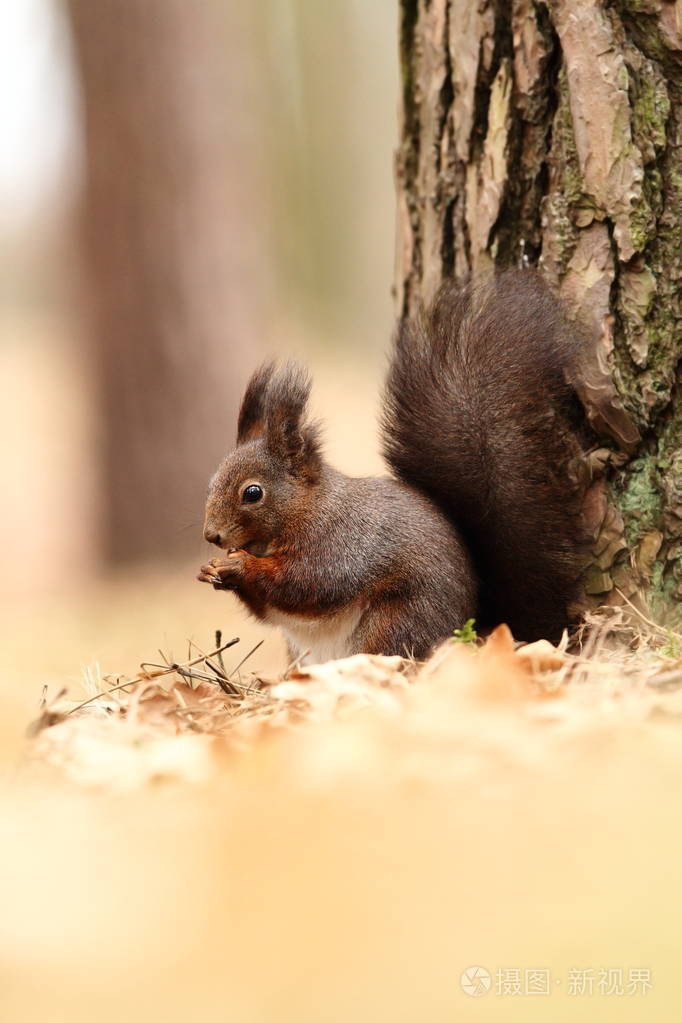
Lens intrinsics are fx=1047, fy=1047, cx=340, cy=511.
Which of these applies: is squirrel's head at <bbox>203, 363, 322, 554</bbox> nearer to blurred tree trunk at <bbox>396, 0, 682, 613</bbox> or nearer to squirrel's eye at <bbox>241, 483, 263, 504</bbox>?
squirrel's eye at <bbox>241, 483, 263, 504</bbox>

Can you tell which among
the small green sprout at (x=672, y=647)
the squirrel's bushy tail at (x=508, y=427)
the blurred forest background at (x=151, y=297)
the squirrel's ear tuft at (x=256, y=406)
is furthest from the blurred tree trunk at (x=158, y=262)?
the small green sprout at (x=672, y=647)

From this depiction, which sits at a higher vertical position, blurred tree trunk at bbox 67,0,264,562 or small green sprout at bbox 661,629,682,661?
blurred tree trunk at bbox 67,0,264,562

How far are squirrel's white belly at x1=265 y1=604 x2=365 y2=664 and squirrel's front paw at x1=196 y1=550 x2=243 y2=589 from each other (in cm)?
12

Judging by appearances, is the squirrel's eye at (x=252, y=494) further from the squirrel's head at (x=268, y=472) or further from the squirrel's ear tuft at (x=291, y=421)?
the squirrel's ear tuft at (x=291, y=421)

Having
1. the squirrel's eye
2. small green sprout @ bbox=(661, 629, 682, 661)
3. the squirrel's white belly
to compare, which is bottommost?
the squirrel's white belly

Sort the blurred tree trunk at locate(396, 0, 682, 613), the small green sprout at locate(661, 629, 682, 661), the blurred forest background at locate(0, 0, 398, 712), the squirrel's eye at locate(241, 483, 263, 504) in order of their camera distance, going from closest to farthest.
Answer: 1. the small green sprout at locate(661, 629, 682, 661)
2. the blurred tree trunk at locate(396, 0, 682, 613)
3. the squirrel's eye at locate(241, 483, 263, 504)
4. the blurred forest background at locate(0, 0, 398, 712)

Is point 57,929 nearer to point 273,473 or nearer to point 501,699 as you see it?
point 501,699

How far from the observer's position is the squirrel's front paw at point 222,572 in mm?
2283

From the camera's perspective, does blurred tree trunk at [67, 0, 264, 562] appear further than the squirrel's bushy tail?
Yes

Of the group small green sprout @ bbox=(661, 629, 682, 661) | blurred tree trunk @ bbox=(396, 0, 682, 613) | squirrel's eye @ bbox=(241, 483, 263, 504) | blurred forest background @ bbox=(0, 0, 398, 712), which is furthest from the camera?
blurred forest background @ bbox=(0, 0, 398, 712)

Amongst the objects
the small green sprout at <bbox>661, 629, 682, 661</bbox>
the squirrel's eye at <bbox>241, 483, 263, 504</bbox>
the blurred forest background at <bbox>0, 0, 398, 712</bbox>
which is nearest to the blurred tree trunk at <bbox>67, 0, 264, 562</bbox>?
the blurred forest background at <bbox>0, 0, 398, 712</bbox>

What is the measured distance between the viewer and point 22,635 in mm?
4562

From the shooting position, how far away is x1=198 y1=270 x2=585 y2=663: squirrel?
2.21 m

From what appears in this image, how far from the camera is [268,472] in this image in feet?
7.87
